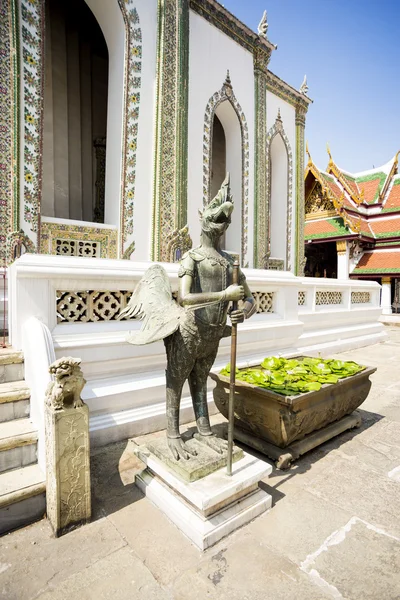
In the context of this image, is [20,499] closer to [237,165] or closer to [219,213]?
[219,213]

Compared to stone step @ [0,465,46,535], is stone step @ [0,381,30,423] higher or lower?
higher

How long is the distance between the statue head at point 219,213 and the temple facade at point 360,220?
14362mm

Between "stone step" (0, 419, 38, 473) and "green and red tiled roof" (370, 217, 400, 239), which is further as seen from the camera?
"green and red tiled roof" (370, 217, 400, 239)

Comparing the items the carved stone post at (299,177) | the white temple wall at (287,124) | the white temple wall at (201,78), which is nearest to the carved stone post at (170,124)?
the white temple wall at (201,78)

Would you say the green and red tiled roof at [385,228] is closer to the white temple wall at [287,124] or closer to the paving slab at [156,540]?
the white temple wall at [287,124]

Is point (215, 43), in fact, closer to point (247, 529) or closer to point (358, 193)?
point (247, 529)

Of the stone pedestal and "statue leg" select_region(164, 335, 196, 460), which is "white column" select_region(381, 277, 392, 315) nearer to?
"statue leg" select_region(164, 335, 196, 460)

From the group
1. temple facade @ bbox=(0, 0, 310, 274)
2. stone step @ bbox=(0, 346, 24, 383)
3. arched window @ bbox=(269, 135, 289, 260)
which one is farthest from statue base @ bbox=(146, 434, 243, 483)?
arched window @ bbox=(269, 135, 289, 260)

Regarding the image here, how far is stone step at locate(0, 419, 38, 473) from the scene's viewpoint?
230cm

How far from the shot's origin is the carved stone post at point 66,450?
2012 mm

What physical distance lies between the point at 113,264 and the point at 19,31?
15.5 feet

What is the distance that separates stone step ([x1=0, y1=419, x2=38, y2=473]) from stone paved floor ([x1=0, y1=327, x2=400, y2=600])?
43 cm

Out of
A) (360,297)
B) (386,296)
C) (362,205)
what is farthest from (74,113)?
(362,205)

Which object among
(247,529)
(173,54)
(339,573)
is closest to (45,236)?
(173,54)
